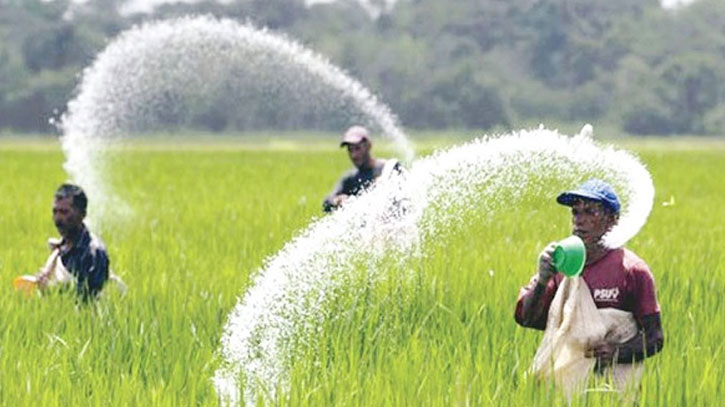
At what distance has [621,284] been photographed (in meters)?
3.72

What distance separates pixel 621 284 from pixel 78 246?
2.74 meters

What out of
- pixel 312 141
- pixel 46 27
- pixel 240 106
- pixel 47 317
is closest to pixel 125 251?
pixel 47 317

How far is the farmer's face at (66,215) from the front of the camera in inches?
224

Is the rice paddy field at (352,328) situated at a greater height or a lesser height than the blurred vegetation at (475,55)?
lesser

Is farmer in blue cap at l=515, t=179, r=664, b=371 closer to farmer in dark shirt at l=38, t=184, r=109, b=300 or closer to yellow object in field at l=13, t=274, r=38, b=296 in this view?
farmer in dark shirt at l=38, t=184, r=109, b=300

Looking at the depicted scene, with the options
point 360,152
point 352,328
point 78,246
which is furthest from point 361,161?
point 352,328

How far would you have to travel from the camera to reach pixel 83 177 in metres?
13.2

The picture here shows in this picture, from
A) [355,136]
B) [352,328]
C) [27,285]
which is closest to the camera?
[352,328]

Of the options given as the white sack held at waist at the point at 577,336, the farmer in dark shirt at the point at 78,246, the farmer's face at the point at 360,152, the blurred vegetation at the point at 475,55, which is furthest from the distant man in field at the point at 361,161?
the blurred vegetation at the point at 475,55

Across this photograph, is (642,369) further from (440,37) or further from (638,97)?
(440,37)

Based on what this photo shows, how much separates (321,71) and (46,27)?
2366 inches

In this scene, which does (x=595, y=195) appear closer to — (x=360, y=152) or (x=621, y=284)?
→ (x=621, y=284)

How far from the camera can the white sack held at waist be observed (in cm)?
367

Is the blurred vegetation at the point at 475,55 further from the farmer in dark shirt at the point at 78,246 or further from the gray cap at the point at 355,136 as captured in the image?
the farmer in dark shirt at the point at 78,246
